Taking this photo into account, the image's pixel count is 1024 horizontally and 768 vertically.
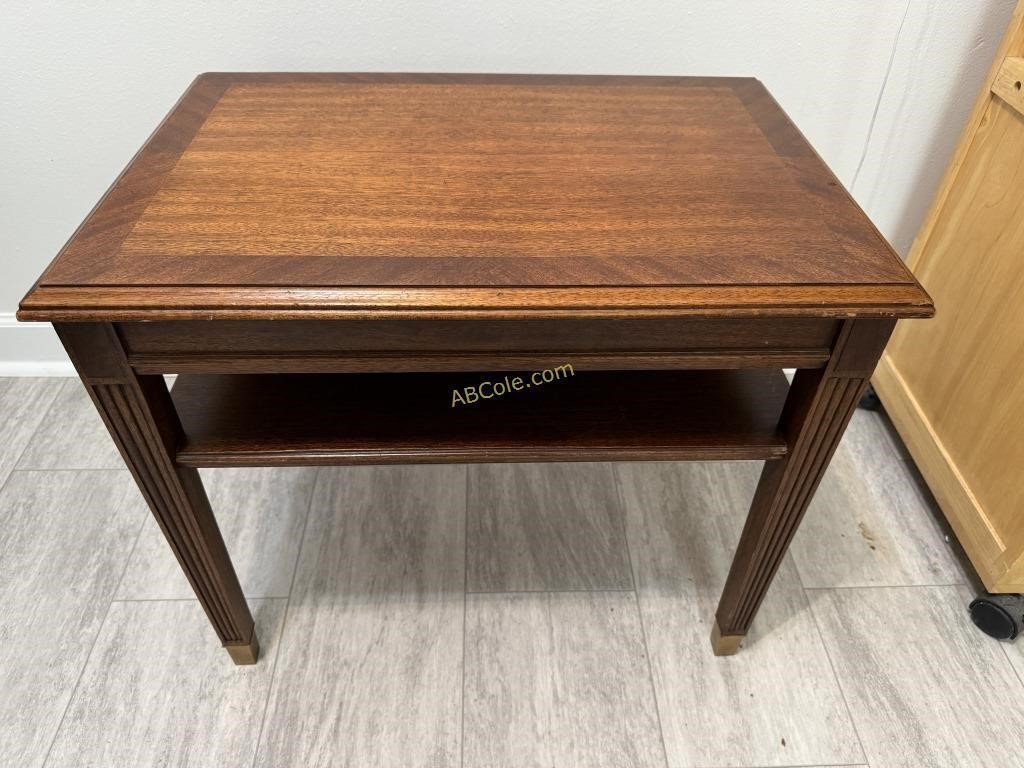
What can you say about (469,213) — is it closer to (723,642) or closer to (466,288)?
(466,288)

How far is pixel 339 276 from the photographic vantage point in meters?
0.65

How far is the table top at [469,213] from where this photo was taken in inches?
25.4

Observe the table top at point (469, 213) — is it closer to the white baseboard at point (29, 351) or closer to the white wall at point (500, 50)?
the white wall at point (500, 50)

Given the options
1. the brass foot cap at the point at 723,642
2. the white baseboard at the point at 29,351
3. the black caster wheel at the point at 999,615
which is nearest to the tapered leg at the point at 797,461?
the brass foot cap at the point at 723,642

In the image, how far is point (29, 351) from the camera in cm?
Answer: 149

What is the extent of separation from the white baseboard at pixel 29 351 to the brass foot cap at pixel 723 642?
1364mm

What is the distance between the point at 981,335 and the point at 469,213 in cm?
88

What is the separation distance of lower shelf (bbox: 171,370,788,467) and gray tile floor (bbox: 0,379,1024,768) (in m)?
0.43

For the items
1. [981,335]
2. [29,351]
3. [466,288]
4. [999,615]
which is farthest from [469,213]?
[29,351]

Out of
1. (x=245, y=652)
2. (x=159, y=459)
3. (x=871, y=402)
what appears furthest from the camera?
(x=871, y=402)

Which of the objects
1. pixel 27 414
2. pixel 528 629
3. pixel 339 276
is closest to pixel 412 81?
pixel 339 276

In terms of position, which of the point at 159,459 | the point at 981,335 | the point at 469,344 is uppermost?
the point at 469,344

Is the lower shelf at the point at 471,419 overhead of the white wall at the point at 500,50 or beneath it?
beneath

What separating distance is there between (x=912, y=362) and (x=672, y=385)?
700 millimetres
